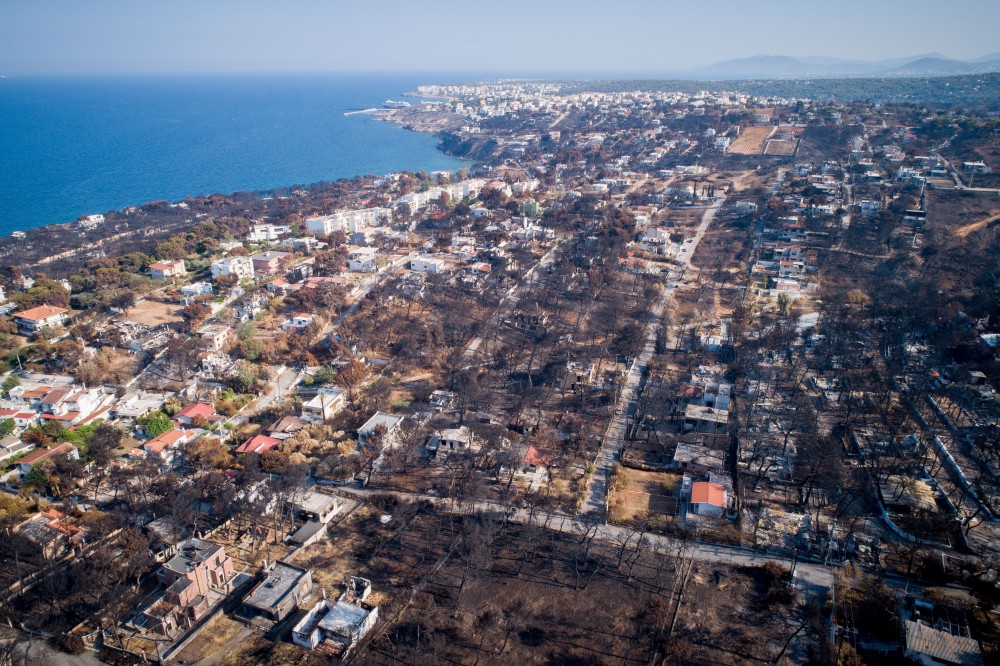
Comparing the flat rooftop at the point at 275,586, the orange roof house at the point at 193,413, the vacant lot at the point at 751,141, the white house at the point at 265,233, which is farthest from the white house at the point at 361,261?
the vacant lot at the point at 751,141

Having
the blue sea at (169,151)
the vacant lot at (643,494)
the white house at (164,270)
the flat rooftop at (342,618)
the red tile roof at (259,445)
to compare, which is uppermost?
the blue sea at (169,151)

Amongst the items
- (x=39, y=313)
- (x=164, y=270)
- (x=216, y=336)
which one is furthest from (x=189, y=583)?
(x=164, y=270)

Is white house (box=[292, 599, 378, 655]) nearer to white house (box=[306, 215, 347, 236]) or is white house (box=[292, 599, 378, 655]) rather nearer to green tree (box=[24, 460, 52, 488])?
green tree (box=[24, 460, 52, 488])

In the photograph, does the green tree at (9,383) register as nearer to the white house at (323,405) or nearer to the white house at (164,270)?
the white house at (323,405)

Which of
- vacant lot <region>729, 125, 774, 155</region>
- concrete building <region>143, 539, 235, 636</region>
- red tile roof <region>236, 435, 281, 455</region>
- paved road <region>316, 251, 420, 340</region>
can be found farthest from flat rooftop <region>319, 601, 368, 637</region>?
vacant lot <region>729, 125, 774, 155</region>

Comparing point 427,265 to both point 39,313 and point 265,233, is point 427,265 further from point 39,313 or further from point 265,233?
point 39,313
